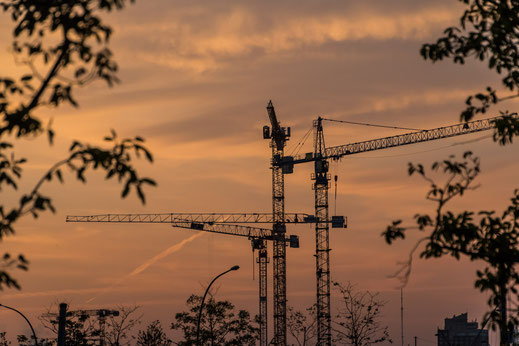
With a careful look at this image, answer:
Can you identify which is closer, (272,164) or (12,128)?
(12,128)

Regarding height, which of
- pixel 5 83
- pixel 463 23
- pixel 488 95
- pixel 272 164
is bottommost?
pixel 5 83

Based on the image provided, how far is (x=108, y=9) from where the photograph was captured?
56.1 ft

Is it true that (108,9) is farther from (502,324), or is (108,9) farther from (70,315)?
(70,315)

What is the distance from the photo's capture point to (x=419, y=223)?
20.7 metres

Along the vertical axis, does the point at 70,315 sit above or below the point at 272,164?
below

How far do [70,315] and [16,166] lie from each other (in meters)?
106

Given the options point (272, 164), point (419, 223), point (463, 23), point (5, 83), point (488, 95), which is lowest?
point (419, 223)


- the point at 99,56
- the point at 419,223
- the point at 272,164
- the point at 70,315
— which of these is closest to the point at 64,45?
the point at 99,56

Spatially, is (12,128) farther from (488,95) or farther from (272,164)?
(272,164)

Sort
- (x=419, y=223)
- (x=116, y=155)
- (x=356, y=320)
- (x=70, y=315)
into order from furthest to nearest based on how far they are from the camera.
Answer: (x=70, y=315) → (x=356, y=320) → (x=419, y=223) → (x=116, y=155)

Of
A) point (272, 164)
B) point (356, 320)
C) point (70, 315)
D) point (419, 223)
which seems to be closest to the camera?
point (419, 223)

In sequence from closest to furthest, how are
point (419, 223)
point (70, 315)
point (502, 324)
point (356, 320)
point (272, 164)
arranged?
point (419, 223)
point (502, 324)
point (356, 320)
point (70, 315)
point (272, 164)

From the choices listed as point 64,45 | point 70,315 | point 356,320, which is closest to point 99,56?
point 64,45

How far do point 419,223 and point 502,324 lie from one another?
12.3ft
